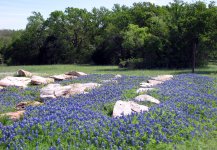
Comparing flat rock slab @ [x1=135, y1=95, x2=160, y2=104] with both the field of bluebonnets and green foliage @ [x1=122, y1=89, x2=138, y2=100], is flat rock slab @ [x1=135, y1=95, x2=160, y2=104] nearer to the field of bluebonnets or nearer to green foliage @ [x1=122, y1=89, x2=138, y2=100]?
the field of bluebonnets

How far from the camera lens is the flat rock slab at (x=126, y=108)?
30.2ft

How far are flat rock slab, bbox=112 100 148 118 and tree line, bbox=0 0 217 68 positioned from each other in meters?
19.7

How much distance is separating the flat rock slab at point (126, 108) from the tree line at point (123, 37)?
19.7m

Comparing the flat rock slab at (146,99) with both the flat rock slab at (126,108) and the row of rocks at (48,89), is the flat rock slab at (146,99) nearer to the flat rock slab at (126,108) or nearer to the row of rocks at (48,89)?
the flat rock slab at (126,108)

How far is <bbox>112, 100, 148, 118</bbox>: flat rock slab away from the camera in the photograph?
30.2 ft

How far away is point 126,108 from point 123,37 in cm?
3708

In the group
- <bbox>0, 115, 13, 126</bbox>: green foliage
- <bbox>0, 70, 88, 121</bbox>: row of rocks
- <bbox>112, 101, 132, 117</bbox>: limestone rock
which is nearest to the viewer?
<bbox>0, 115, 13, 126</bbox>: green foliage

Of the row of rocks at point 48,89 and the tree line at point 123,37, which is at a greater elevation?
the tree line at point 123,37

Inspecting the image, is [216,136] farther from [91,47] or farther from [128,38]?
[91,47]

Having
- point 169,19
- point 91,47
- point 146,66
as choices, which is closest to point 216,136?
point 146,66

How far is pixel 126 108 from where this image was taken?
375 inches

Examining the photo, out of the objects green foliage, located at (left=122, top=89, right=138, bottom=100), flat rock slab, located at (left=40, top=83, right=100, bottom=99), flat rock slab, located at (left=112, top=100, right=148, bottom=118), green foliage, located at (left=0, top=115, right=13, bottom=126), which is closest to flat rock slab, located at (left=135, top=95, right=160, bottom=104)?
green foliage, located at (left=122, top=89, right=138, bottom=100)

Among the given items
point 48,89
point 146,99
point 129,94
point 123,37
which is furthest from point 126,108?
point 123,37

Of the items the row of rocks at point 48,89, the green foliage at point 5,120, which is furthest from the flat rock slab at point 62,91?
the green foliage at point 5,120
